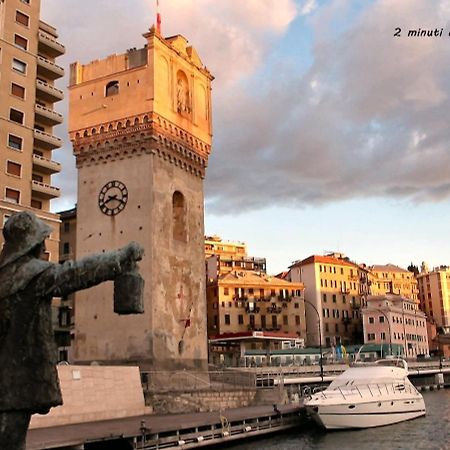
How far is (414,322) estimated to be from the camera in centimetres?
10669

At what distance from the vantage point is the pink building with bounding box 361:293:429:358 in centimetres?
9762

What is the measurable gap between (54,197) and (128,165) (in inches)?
224

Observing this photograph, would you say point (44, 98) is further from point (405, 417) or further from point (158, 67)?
point (405, 417)

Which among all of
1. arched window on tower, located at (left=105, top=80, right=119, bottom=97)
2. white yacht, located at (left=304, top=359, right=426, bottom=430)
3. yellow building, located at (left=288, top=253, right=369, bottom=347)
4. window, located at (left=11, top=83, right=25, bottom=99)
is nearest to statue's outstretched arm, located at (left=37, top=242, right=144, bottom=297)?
white yacht, located at (left=304, top=359, right=426, bottom=430)

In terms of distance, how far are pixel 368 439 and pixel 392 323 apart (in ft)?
220

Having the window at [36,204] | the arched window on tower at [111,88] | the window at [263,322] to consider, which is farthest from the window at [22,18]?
the window at [263,322]

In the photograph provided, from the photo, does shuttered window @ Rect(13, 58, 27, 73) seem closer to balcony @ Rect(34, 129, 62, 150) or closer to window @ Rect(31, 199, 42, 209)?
balcony @ Rect(34, 129, 62, 150)

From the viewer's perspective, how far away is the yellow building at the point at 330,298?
10088 centimetres

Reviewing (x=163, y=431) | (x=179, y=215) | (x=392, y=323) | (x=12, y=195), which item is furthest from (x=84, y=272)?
(x=392, y=323)

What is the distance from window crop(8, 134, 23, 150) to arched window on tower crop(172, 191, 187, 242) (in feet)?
36.6

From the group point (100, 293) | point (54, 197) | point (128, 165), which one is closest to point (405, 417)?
point (100, 293)

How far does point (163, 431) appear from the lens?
89.4ft

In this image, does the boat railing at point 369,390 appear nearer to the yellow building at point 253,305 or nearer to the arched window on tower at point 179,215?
the arched window on tower at point 179,215

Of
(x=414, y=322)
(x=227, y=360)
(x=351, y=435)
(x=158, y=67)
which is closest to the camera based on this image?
(x=351, y=435)
